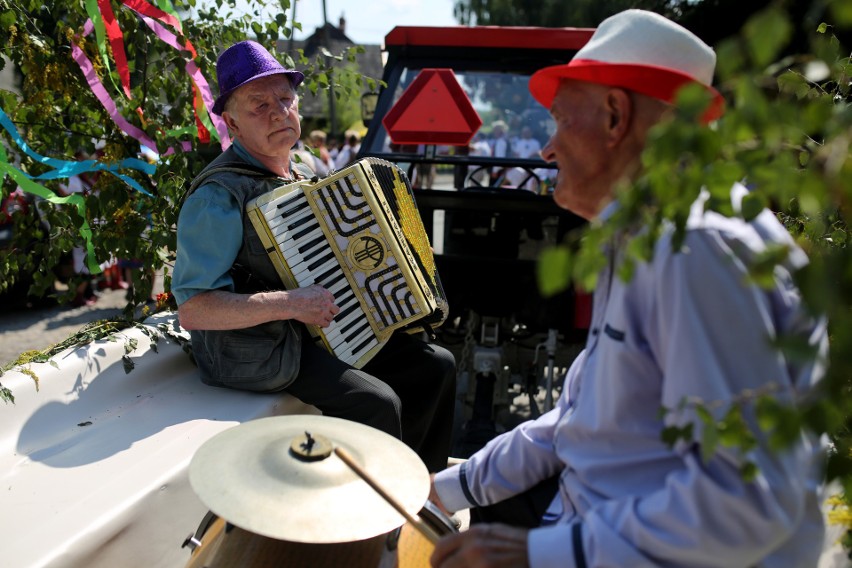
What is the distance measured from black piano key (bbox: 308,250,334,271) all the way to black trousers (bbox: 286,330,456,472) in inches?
9.8

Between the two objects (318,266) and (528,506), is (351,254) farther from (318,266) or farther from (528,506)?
(528,506)

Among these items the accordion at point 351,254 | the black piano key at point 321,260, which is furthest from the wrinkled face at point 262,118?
the black piano key at point 321,260

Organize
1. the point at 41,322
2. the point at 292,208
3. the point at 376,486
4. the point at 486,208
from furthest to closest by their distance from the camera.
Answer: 1. the point at 41,322
2. the point at 486,208
3. the point at 292,208
4. the point at 376,486

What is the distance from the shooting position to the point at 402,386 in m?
2.84

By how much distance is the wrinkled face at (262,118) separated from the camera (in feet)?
8.68

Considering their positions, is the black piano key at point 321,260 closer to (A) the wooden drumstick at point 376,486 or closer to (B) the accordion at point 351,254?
(B) the accordion at point 351,254

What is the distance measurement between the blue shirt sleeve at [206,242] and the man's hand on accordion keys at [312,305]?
0.75 ft

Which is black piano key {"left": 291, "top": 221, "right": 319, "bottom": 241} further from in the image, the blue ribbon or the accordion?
the blue ribbon

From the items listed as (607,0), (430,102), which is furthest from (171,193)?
(607,0)

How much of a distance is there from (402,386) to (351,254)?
58 cm

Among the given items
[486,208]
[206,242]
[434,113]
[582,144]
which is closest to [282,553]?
[582,144]

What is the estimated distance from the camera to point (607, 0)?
26766mm

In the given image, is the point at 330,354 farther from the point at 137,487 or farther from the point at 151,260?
the point at 151,260

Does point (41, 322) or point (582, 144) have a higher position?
point (582, 144)
